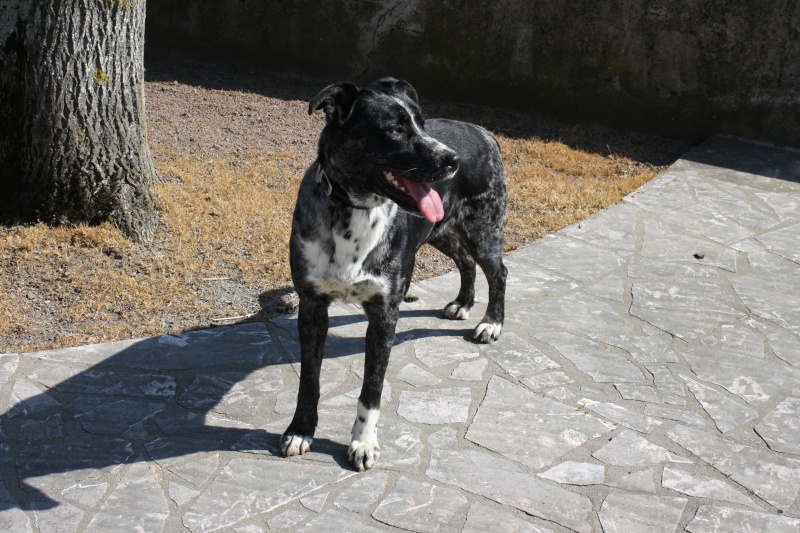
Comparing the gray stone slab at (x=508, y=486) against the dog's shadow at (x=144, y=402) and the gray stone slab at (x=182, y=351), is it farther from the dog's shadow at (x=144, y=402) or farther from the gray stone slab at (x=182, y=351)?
the gray stone slab at (x=182, y=351)

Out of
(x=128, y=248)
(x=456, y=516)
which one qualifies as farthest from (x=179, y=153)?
(x=456, y=516)

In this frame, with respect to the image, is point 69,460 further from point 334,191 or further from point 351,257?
point 334,191

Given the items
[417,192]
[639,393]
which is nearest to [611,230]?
[639,393]

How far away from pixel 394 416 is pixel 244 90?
5887mm

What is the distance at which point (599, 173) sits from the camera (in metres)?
8.16

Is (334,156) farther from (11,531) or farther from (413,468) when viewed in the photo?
(11,531)

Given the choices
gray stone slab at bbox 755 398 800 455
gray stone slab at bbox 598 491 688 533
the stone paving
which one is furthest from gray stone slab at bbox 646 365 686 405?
gray stone slab at bbox 598 491 688 533

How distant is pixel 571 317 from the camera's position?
5633 mm

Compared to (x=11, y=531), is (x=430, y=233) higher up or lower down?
higher up

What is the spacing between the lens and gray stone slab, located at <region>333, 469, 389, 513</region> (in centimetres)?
384

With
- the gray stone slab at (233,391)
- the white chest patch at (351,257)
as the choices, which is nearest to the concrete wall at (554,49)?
the gray stone slab at (233,391)

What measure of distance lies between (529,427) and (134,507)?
6.45 ft

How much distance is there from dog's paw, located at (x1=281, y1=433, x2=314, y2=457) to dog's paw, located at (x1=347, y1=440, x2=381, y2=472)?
214 millimetres

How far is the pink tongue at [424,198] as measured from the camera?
3.81 metres
